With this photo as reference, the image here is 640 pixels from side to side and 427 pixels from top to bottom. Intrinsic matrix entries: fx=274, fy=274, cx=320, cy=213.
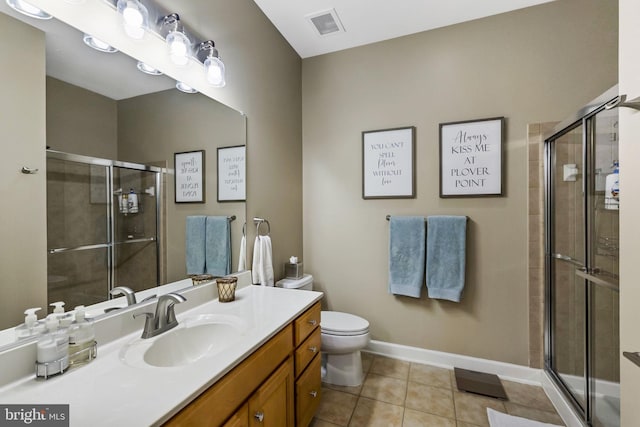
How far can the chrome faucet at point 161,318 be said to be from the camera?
3.48ft

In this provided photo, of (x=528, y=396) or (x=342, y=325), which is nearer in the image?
(x=528, y=396)

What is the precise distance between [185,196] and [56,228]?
1.84 ft

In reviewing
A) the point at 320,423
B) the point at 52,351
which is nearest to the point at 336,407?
the point at 320,423

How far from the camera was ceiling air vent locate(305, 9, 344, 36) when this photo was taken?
80.4 inches

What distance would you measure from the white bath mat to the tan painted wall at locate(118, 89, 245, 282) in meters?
1.81

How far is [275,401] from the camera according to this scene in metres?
1.13

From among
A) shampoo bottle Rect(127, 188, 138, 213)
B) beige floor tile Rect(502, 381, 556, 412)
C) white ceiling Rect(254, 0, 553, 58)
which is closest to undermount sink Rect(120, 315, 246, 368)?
shampoo bottle Rect(127, 188, 138, 213)

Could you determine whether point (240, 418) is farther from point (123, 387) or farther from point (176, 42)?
point (176, 42)

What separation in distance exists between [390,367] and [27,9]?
2726 mm

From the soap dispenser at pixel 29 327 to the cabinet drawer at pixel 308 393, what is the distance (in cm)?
101

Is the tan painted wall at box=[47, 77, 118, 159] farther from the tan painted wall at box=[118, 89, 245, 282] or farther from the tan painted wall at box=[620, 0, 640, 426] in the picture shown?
the tan painted wall at box=[620, 0, 640, 426]

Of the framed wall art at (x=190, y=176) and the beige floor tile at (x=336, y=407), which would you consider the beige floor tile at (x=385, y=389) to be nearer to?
the beige floor tile at (x=336, y=407)

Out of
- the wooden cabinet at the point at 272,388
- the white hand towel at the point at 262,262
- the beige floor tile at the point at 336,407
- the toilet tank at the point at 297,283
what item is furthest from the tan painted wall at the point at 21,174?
the beige floor tile at the point at 336,407

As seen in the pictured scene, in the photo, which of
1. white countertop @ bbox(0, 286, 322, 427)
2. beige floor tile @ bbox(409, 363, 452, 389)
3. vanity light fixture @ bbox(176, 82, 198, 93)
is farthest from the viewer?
beige floor tile @ bbox(409, 363, 452, 389)
